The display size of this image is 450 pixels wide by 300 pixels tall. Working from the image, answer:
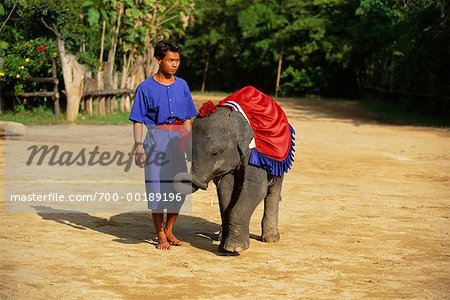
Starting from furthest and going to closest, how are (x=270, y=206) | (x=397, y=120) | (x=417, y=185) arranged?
(x=397, y=120), (x=417, y=185), (x=270, y=206)

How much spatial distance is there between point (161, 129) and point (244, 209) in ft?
3.38

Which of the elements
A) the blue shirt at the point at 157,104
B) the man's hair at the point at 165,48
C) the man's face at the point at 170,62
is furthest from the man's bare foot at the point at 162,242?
the man's hair at the point at 165,48

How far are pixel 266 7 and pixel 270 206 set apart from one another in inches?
1442

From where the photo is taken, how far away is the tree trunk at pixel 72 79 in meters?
19.5

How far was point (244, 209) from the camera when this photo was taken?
7.77 meters

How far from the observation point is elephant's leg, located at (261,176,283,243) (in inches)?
326

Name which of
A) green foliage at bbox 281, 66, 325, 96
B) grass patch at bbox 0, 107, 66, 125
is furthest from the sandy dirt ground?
green foliage at bbox 281, 66, 325, 96

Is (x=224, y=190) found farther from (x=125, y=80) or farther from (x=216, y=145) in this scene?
(x=125, y=80)

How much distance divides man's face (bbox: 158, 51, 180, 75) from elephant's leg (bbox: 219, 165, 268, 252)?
1103mm

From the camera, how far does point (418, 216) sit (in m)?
10.0

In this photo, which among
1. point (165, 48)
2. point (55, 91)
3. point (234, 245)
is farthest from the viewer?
point (55, 91)

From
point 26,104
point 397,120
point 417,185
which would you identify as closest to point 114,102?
point 26,104

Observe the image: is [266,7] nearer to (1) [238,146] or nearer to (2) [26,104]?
(2) [26,104]

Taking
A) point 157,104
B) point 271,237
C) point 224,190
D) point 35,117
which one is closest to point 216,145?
point 224,190
